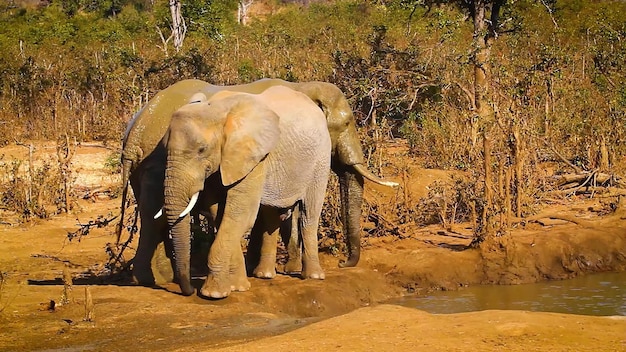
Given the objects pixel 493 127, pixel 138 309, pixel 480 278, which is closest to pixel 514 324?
pixel 138 309

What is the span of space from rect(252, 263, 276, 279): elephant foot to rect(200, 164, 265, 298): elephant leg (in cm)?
63

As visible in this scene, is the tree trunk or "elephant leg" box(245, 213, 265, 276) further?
the tree trunk

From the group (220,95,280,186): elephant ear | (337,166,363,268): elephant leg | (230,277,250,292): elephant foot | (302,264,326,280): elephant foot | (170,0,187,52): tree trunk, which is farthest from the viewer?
(170,0,187,52): tree trunk

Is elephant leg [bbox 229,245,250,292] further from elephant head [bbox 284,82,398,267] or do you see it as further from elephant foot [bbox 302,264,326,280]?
elephant head [bbox 284,82,398,267]

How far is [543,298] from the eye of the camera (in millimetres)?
8906

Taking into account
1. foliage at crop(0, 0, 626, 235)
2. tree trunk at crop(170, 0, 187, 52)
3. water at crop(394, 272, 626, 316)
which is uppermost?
tree trunk at crop(170, 0, 187, 52)

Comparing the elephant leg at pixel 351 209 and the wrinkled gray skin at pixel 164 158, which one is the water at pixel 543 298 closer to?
the elephant leg at pixel 351 209

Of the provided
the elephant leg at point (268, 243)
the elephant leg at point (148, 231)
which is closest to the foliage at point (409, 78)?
the elephant leg at point (268, 243)

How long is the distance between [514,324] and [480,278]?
11.8ft

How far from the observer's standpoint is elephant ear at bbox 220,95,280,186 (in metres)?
7.99

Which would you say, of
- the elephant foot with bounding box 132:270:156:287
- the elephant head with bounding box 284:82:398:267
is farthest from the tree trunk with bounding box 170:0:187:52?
the elephant foot with bounding box 132:270:156:287

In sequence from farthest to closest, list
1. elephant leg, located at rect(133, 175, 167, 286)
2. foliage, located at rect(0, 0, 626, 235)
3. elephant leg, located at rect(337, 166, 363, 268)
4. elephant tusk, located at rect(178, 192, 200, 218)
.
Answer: foliage, located at rect(0, 0, 626, 235), elephant leg, located at rect(337, 166, 363, 268), elephant leg, located at rect(133, 175, 167, 286), elephant tusk, located at rect(178, 192, 200, 218)

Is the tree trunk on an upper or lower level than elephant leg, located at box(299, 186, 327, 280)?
upper

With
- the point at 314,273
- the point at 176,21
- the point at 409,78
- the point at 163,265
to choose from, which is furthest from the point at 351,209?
the point at 176,21
